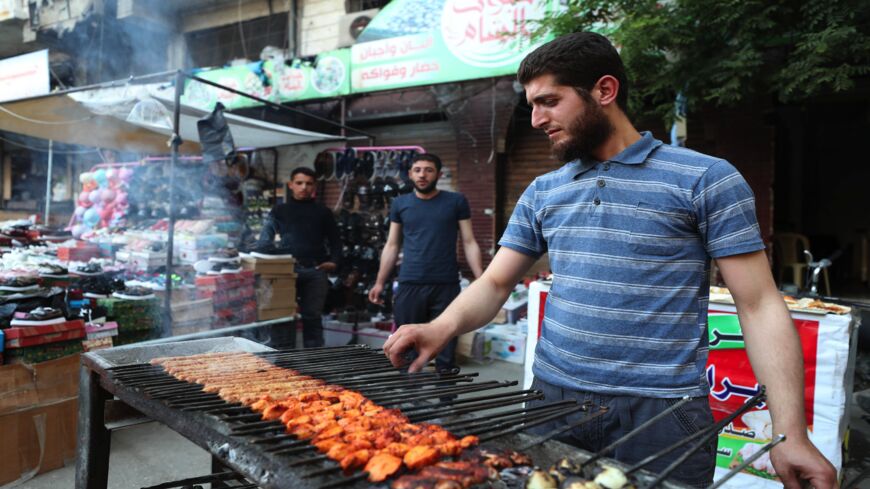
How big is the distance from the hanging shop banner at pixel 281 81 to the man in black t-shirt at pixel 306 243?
165 inches

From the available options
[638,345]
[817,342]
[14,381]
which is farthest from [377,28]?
[638,345]

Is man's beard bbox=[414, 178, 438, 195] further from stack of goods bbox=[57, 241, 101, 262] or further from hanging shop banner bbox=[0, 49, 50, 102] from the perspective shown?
hanging shop banner bbox=[0, 49, 50, 102]

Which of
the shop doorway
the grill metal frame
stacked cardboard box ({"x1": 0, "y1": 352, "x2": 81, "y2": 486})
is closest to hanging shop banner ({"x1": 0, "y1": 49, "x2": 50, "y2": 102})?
stacked cardboard box ({"x1": 0, "y1": 352, "x2": 81, "y2": 486})

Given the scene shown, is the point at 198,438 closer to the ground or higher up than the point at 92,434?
higher up

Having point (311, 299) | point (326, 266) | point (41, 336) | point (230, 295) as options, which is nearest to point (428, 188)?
point (326, 266)

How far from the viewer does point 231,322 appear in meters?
5.95

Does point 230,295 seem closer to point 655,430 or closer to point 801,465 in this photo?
point 655,430

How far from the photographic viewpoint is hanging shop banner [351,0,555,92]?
326 inches

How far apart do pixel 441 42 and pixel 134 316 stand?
20.8ft

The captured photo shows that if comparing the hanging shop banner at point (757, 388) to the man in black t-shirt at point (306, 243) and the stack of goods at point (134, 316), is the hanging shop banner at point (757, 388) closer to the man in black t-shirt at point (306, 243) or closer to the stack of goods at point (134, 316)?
the man in black t-shirt at point (306, 243)

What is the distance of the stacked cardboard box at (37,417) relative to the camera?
3.85 m

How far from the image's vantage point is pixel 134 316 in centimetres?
515

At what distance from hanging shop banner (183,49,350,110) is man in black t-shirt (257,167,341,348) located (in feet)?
13.7

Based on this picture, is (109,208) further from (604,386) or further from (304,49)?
(604,386)
